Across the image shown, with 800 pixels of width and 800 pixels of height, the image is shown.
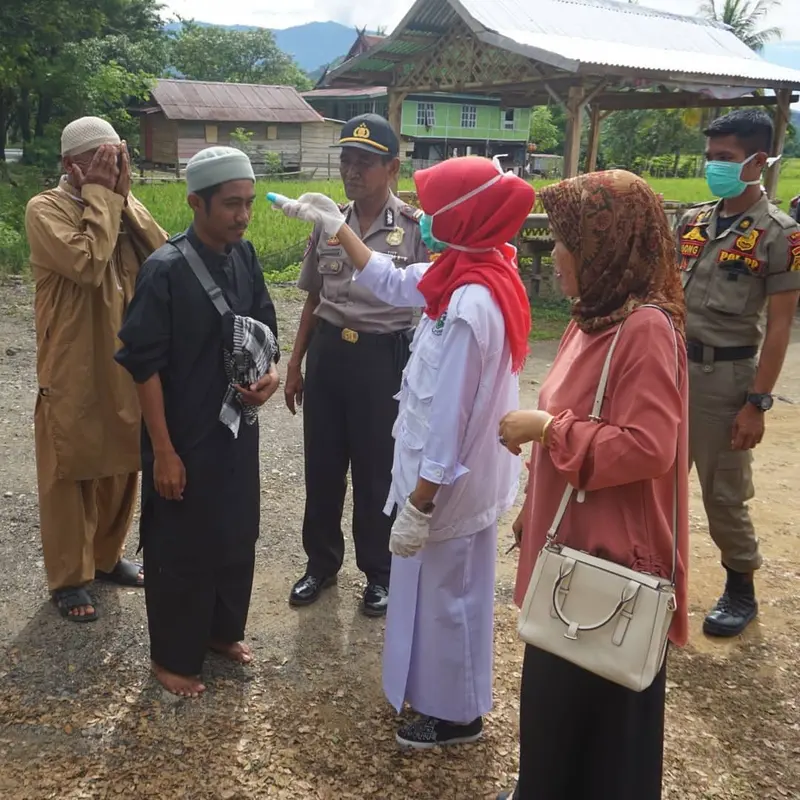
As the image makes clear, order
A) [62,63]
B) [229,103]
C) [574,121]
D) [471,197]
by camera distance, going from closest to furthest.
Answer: [471,197] < [574,121] < [62,63] < [229,103]

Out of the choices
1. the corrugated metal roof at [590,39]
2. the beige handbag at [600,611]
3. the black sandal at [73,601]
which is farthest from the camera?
the corrugated metal roof at [590,39]

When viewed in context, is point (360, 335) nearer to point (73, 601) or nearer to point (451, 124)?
point (73, 601)

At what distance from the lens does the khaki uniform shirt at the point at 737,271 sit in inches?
118

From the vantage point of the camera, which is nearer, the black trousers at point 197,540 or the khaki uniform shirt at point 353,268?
the black trousers at point 197,540

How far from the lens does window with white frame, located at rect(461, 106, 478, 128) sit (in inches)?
1542

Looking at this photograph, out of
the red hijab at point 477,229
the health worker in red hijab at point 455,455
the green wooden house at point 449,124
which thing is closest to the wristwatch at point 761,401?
the health worker in red hijab at point 455,455

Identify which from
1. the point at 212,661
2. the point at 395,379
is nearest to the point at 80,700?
the point at 212,661

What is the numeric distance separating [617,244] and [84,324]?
2094mm

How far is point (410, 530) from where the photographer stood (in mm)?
2145

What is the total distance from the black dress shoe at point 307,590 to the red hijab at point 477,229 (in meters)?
1.59

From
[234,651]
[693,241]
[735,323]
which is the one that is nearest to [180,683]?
[234,651]

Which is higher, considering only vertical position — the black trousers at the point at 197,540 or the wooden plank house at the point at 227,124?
the black trousers at the point at 197,540

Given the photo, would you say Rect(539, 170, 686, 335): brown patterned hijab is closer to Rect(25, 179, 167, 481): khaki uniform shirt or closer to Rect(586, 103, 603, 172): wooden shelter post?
Rect(25, 179, 167, 481): khaki uniform shirt

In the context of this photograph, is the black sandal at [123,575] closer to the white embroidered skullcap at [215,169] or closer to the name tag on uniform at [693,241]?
the white embroidered skullcap at [215,169]
